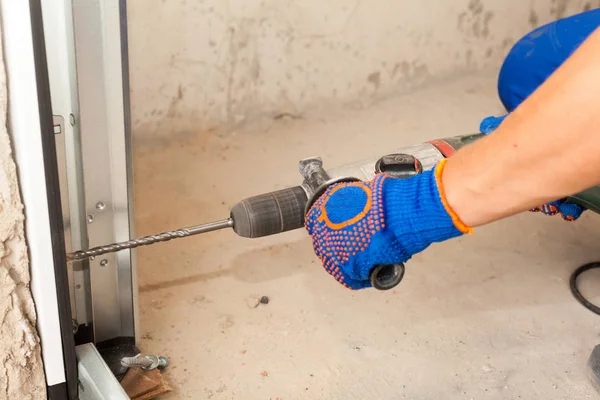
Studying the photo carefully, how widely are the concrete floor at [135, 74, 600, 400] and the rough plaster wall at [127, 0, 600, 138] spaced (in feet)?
0.51

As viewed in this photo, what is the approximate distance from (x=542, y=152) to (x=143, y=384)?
2.41ft

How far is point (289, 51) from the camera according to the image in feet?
6.09

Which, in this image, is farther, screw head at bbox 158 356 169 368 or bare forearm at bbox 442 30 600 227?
screw head at bbox 158 356 169 368

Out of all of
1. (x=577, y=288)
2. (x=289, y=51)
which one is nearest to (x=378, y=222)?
(x=577, y=288)

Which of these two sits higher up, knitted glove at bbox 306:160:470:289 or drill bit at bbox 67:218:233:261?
knitted glove at bbox 306:160:470:289

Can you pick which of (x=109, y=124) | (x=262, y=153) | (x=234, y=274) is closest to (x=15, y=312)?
(x=109, y=124)

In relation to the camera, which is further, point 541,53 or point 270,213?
point 541,53

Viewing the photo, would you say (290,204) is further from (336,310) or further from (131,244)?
(336,310)

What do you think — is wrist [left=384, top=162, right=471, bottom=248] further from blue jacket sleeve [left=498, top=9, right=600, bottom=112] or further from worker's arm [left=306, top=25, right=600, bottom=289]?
blue jacket sleeve [left=498, top=9, right=600, bottom=112]

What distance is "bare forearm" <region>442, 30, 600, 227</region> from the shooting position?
604 millimetres

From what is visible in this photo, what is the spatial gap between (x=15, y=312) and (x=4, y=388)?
11 cm

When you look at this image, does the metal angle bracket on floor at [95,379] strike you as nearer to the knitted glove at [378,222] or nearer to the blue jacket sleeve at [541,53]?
the knitted glove at [378,222]

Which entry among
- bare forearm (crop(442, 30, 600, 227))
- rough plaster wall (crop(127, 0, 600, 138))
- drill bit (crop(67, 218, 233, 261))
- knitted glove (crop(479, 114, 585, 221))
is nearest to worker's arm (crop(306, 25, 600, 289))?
bare forearm (crop(442, 30, 600, 227))

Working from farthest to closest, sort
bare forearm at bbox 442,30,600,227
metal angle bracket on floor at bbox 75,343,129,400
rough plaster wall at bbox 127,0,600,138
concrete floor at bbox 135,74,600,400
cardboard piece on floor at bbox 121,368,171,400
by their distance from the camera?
1. rough plaster wall at bbox 127,0,600,138
2. concrete floor at bbox 135,74,600,400
3. cardboard piece on floor at bbox 121,368,171,400
4. metal angle bracket on floor at bbox 75,343,129,400
5. bare forearm at bbox 442,30,600,227
